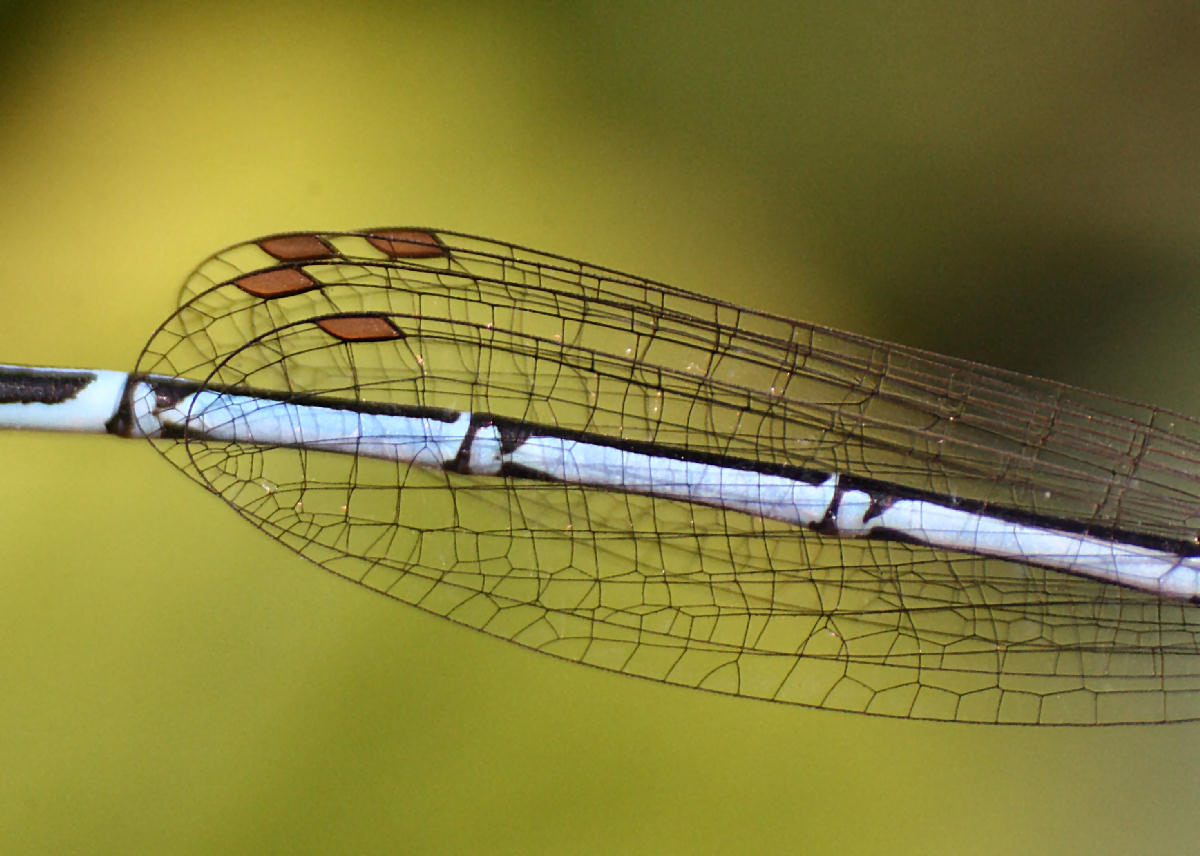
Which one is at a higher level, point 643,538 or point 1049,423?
point 1049,423

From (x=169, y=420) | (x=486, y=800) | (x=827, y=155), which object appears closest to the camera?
(x=169, y=420)

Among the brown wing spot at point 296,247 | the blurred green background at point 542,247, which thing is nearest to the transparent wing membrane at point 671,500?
the brown wing spot at point 296,247

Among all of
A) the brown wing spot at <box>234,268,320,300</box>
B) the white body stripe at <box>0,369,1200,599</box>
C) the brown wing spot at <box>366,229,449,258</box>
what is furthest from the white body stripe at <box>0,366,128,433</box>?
the brown wing spot at <box>366,229,449,258</box>

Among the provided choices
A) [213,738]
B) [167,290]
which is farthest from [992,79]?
[213,738]

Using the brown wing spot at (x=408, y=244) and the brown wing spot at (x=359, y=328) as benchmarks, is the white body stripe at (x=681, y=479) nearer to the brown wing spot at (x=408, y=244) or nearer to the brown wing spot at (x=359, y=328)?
the brown wing spot at (x=359, y=328)

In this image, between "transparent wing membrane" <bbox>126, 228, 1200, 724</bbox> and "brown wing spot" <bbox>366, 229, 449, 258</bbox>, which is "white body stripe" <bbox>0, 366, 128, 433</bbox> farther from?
"brown wing spot" <bbox>366, 229, 449, 258</bbox>

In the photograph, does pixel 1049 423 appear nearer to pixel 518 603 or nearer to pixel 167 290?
pixel 518 603
